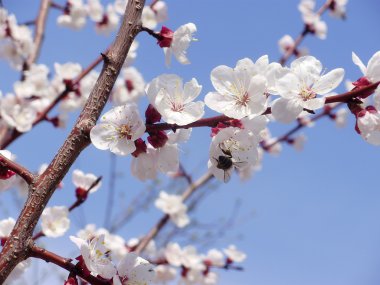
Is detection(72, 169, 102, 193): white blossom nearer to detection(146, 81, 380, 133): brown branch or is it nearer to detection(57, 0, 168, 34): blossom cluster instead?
detection(146, 81, 380, 133): brown branch

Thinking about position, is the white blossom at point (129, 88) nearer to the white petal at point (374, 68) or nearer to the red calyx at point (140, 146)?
the red calyx at point (140, 146)

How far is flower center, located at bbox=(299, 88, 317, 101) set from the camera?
4.30ft

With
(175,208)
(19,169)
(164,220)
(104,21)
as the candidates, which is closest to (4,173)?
(19,169)

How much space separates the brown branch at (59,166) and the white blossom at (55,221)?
0.87 m

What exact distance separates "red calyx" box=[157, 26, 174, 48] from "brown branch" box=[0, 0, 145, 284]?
305 millimetres

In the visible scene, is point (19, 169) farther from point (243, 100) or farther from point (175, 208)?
point (175, 208)

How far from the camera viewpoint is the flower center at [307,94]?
131 centimetres

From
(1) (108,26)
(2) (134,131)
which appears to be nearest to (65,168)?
(2) (134,131)

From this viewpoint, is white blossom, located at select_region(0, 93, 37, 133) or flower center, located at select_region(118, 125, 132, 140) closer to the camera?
flower center, located at select_region(118, 125, 132, 140)

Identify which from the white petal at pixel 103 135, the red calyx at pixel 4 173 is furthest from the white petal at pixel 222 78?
the red calyx at pixel 4 173

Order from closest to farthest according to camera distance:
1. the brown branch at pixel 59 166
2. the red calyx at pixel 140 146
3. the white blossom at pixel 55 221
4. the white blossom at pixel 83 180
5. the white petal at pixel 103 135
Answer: the brown branch at pixel 59 166, the white petal at pixel 103 135, the red calyx at pixel 140 146, the white blossom at pixel 55 221, the white blossom at pixel 83 180

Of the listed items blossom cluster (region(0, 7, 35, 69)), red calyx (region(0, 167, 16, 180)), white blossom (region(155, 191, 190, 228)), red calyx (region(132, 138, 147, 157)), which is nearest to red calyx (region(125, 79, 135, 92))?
blossom cluster (region(0, 7, 35, 69))

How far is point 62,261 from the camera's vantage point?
122 cm

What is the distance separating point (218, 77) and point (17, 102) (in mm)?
2744
